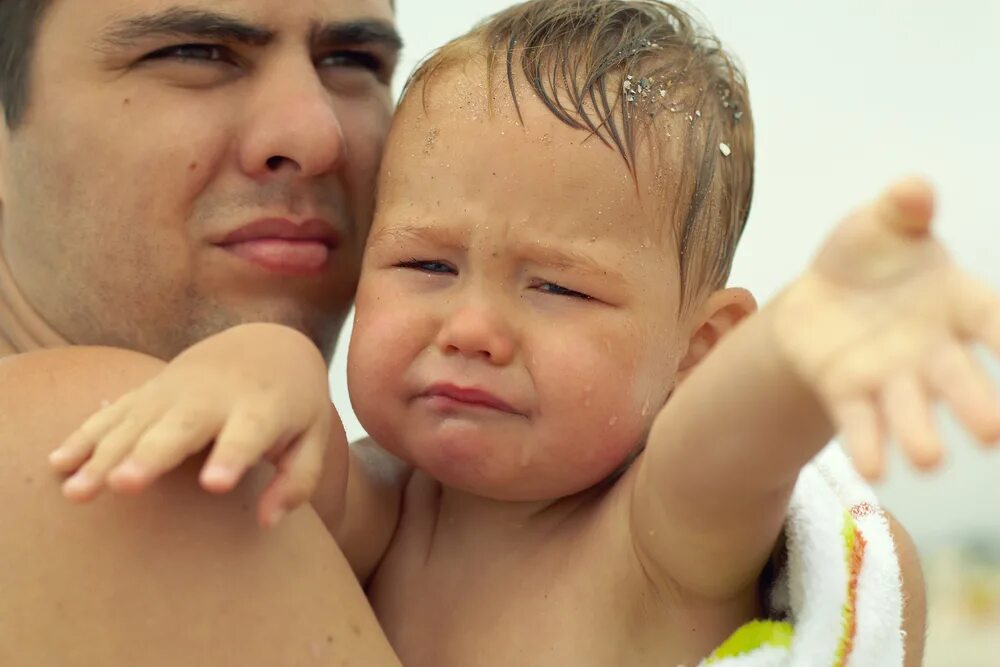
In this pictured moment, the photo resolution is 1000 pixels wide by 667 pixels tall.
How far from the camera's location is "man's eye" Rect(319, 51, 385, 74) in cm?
131

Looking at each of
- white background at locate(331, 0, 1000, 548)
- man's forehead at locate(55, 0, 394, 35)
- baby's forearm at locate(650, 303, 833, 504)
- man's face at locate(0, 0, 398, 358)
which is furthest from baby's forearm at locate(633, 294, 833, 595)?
white background at locate(331, 0, 1000, 548)

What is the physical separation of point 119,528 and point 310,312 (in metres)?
0.42

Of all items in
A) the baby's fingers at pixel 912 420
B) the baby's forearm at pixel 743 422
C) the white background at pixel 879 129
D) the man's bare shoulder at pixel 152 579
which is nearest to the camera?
the baby's fingers at pixel 912 420

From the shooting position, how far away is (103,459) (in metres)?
0.77

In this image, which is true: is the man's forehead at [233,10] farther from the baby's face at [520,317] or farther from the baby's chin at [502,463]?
the baby's chin at [502,463]

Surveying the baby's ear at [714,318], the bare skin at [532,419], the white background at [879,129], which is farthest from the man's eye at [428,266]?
the white background at [879,129]

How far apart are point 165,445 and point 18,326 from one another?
0.58 meters

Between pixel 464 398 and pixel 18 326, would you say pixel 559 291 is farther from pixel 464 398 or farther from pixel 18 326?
pixel 18 326

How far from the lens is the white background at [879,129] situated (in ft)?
8.21

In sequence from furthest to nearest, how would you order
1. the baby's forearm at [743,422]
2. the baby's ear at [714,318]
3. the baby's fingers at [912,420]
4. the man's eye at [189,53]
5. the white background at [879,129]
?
1. the white background at [879,129]
2. the man's eye at [189,53]
3. the baby's ear at [714,318]
4. the baby's forearm at [743,422]
5. the baby's fingers at [912,420]

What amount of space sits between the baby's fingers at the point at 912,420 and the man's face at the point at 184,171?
2.28 ft

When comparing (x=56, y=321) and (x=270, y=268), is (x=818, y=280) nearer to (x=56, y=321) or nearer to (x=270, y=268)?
(x=270, y=268)

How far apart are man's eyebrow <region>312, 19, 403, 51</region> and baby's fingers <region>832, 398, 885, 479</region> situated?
77cm

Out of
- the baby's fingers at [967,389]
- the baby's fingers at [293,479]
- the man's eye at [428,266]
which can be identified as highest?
the baby's fingers at [967,389]
